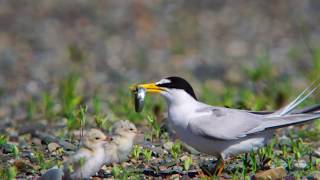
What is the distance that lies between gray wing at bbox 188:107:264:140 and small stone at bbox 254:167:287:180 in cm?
41

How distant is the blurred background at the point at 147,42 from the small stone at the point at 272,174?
486 centimetres

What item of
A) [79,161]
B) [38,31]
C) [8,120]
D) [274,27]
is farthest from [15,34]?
[79,161]

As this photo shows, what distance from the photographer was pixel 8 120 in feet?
31.7

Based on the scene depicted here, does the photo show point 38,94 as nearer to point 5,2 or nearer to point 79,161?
point 5,2

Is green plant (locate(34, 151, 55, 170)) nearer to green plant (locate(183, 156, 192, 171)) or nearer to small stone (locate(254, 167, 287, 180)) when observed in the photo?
green plant (locate(183, 156, 192, 171))

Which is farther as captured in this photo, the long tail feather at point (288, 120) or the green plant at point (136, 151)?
the green plant at point (136, 151)

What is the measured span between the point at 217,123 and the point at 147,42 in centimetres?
770

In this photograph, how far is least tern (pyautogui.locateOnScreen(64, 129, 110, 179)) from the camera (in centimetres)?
582

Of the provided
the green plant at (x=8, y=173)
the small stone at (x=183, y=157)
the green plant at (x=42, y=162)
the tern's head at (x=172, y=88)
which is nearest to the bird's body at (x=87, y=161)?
the green plant at (x=8, y=173)

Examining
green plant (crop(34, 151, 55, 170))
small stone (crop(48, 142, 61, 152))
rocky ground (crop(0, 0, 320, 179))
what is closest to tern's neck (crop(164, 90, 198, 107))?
rocky ground (crop(0, 0, 320, 179))

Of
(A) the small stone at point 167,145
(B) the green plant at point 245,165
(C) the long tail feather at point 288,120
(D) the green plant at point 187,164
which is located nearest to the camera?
(B) the green plant at point 245,165

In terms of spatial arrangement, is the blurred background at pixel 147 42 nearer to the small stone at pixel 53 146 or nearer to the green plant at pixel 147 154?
the small stone at pixel 53 146

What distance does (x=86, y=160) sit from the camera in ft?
19.2

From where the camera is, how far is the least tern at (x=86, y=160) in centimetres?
582
